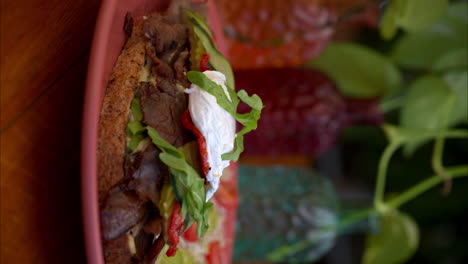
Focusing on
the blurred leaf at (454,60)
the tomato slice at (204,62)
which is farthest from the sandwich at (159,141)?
the blurred leaf at (454,60)

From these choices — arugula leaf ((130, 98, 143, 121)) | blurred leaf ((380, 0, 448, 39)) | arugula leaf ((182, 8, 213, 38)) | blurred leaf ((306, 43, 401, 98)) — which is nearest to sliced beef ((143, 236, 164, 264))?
arugula leaf ((130, 98, 143, 121))

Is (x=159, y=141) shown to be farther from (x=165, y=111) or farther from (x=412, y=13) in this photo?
(x=412, y=13)

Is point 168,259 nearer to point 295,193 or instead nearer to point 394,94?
point 295,193

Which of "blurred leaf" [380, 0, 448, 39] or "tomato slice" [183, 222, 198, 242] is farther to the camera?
"blurred leaf" [380, 0, 448, 39]

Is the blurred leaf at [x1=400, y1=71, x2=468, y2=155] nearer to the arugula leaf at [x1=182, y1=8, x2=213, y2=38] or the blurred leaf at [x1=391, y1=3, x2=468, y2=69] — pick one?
the blurred leaf at [x1=391, y1=3, x2=468, y2=69]

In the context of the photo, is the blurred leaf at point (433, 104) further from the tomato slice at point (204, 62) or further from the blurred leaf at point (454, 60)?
the tomato slice at point (204, 62)
